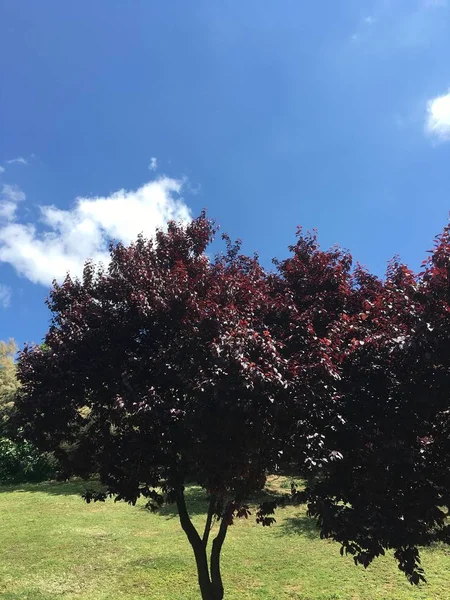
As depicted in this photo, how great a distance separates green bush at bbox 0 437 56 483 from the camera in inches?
771

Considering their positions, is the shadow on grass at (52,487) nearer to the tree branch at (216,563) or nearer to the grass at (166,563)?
the grass at (166,563)

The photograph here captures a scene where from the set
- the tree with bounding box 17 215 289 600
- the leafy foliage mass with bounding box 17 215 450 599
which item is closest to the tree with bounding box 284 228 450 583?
the leafy foliage mass with bounding box 17 215 450 599

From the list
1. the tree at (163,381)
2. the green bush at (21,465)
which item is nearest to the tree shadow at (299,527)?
the tree at (163,381)

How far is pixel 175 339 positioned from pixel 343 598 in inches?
212

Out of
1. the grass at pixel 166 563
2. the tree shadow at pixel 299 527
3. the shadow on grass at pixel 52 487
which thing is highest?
the shadow on grass at pixel 52 487

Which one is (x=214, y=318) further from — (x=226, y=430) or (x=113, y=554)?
(x=113, y=554)

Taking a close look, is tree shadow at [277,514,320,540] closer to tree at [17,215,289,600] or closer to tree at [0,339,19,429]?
tree at [17,215,289,600]

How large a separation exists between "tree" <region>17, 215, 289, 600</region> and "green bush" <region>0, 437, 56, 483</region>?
15737 millimetres

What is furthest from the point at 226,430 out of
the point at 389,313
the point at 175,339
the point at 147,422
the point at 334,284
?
the point at 334,284

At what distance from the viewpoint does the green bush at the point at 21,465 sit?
771 inches

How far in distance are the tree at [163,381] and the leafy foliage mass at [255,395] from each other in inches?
0.8

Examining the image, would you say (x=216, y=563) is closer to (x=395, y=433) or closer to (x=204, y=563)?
(x=204, y=563)

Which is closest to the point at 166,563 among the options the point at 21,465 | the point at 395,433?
the point at 395,433

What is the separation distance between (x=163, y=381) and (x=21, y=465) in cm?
1832
